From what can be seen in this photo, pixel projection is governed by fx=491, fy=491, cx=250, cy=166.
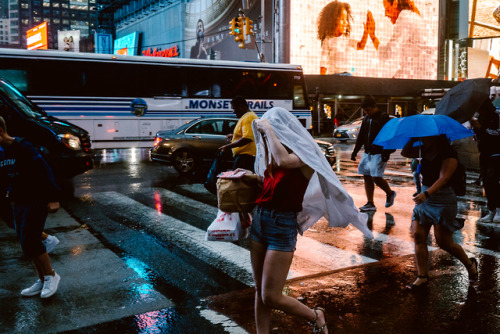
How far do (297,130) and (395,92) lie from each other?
1435 inches

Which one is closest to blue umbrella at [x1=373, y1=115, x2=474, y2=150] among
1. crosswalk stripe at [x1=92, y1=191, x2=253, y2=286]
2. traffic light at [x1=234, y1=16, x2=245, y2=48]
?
crosswalk stripe at [x1=92, y1=191, x2=253, y2=286]

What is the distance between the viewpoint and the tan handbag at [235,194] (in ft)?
11.1

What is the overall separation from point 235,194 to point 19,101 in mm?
8534

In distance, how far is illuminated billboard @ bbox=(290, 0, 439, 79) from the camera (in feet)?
136

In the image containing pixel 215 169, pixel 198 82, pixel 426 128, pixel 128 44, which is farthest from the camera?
pixel 128 44

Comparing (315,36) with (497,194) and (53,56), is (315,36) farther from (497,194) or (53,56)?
(497,194)

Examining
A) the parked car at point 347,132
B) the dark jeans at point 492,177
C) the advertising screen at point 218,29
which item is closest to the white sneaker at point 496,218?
the dark jeans at point 492,177

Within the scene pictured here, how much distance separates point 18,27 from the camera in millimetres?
158000

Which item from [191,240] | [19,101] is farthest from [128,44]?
[191,240]

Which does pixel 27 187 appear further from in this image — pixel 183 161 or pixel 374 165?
pixel 183 161

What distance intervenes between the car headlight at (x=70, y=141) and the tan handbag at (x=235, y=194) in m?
7.80

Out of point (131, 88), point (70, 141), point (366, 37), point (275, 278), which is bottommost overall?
point (275, 278)

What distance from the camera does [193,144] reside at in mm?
13734

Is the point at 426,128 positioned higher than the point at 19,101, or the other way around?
the point at 19,101
